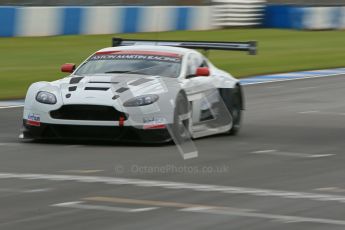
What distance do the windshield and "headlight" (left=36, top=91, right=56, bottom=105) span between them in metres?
1.01

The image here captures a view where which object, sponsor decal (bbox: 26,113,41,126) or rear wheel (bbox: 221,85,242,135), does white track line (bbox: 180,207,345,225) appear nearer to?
sponsor decal (bbox: 26,113,41,126)

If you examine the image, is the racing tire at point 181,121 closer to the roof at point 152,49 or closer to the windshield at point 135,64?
the windshield at point 135,64

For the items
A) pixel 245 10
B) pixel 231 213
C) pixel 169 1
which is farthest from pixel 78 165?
pixel 245 10

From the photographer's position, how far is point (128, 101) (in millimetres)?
11125

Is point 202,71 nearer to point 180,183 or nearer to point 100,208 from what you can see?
point 180,183

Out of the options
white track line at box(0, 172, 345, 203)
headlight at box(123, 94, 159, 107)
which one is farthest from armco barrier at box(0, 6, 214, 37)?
white track line at box(0, 172, 345, 203)

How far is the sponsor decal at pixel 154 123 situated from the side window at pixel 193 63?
128 cm

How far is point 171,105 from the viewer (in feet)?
37.0

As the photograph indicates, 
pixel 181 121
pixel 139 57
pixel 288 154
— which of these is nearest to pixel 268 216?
pixel 288 154

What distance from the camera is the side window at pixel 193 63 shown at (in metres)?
12.5

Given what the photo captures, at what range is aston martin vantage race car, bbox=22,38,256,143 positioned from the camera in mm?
11141

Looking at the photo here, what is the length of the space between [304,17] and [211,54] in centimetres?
1224

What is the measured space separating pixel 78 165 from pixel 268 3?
116 ft

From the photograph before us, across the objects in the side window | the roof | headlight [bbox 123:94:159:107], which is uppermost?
the roof
